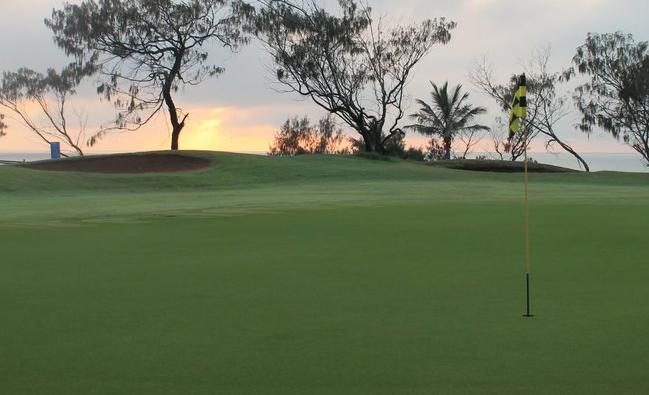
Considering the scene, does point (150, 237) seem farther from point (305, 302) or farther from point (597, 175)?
point (597, 175)

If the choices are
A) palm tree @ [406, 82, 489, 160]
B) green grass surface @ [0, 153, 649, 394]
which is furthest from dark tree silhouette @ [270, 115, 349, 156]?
green grass surface @ [0, 153, 649, 394]

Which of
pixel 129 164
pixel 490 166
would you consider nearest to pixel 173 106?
pixel 129 164

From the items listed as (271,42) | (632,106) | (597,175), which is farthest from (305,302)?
(632,106)

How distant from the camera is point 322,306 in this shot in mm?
6238

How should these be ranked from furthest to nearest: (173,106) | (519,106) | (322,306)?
(173,106) → (322,306) → (519,106)

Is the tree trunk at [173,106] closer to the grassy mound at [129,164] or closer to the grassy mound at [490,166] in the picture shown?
the grassy mound at [129,164]

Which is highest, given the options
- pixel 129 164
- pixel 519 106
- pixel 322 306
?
pixel 519 106

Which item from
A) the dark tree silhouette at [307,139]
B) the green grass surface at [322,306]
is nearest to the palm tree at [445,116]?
the dark tree silhouette at [307,139]

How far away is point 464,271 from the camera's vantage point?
26.2 ft

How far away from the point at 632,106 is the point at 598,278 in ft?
153

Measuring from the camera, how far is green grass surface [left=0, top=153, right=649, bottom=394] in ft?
14.7

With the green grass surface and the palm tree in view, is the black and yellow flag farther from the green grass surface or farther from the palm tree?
the palm tree

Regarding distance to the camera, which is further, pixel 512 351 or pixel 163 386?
pixel 512 351

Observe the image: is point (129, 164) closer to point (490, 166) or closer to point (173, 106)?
point (173, 106)
